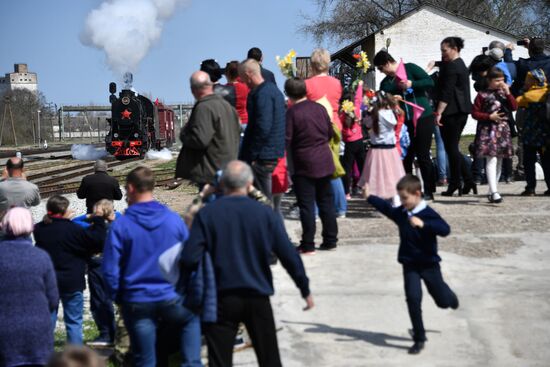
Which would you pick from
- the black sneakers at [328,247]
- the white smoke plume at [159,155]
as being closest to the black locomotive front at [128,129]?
the white smoke plume at [159,155]

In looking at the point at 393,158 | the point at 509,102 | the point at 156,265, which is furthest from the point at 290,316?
the point at 509,102

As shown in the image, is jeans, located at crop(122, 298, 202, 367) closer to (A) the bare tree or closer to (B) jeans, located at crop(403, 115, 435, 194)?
(B) jeans, located at crop(403, 115, 435, 194)

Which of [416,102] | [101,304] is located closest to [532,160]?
[416,102]

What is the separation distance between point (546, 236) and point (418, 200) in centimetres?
365

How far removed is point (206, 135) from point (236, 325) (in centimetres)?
276

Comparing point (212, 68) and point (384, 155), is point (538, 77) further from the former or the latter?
point (212, 68)

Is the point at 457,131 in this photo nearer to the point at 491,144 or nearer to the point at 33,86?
the point at 491,144

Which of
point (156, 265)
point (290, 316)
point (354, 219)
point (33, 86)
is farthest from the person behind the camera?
point (33, 86)

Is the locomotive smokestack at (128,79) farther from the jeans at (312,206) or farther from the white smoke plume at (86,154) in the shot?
the jeans at (312,206)

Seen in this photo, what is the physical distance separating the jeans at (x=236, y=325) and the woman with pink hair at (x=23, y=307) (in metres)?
1.35

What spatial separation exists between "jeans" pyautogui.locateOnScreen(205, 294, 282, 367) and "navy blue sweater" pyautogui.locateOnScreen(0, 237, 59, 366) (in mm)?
1352

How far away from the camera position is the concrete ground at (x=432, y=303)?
7.40 metres

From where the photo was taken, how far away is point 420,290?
23.5 ft

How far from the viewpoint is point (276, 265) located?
375 inches
